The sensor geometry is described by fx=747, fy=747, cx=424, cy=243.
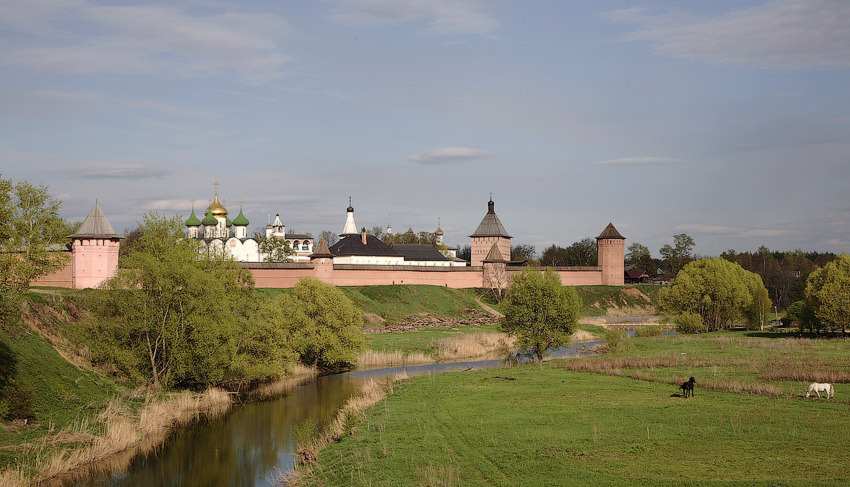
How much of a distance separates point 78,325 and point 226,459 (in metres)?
9.46

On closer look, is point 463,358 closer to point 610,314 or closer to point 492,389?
point 492,389

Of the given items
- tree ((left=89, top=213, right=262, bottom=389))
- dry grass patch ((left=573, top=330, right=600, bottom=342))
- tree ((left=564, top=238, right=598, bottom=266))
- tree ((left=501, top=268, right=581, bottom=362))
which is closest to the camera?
tree ((left=89, top=213, right=262, bottom=389))

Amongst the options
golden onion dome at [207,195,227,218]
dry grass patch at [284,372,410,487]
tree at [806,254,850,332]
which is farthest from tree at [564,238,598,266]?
dry grass patch at [284,372,410,487]

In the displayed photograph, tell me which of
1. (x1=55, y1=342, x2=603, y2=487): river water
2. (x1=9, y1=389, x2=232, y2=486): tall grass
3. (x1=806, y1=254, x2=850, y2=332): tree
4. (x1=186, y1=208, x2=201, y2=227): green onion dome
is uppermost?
(x1=186, y1=208, x2=201, y2=227): green onion dome

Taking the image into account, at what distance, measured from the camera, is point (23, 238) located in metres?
17.8

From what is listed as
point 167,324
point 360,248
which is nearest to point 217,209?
point 360,248

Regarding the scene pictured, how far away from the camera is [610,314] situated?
67500 mm

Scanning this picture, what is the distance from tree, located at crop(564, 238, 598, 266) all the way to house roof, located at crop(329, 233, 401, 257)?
3926cm

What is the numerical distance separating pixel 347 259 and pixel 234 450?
180 feet

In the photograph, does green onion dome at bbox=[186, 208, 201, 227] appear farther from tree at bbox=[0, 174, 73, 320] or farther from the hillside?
tree at bbox=[0, 174, 73, 320]

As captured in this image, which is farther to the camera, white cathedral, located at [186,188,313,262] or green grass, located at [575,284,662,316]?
white cathedral, located at [186,188,313,262]

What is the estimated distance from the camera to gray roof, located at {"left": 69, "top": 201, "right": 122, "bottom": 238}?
127 feet

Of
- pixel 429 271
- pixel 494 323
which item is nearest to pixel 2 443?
pixel 494 323

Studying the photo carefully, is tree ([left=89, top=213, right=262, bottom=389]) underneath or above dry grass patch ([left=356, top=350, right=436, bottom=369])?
above
